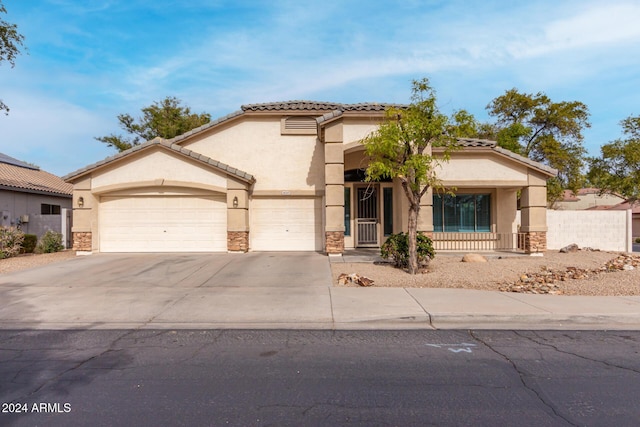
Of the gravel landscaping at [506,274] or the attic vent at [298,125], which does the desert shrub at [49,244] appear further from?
the gravel landscaping at [506,274]

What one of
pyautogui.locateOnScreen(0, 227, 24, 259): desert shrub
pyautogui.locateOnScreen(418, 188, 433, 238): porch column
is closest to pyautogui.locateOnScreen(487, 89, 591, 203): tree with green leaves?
pyautogui.locateOnScreen(418, 188, 433, 238): porch column

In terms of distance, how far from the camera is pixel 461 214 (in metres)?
17.8

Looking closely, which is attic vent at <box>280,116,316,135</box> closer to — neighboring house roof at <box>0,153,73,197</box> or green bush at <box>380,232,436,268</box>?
green bush at <box>380,232,436,268</box>

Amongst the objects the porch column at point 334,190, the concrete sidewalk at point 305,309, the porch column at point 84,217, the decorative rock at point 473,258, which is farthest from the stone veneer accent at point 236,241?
the decorative rock at point 473,258

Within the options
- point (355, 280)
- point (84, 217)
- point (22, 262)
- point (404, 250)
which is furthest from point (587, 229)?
point (22, 262)

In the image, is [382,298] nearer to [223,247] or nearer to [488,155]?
[223,247]

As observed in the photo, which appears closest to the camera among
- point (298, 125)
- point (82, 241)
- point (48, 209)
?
point (82, 241)

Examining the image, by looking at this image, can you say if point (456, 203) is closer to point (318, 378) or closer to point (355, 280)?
point (355, 280)

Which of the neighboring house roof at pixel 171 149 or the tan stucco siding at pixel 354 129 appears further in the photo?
the neighboring house roof at pixel 171 149

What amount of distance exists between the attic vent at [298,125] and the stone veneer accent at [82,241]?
822 centimetres

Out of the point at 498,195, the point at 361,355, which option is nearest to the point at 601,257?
the point at 498,195

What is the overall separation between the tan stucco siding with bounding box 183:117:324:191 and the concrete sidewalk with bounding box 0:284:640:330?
7711 millimetres

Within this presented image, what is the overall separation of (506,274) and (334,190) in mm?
5914

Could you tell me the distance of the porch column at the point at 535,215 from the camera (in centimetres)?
1562
